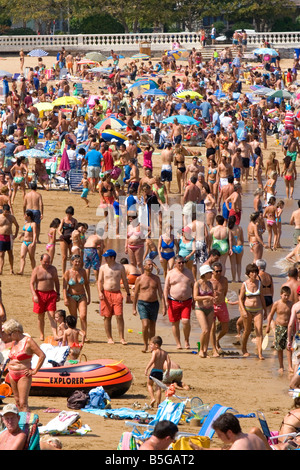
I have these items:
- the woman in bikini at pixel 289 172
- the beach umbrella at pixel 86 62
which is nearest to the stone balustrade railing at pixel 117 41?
the beach umbrella at pixel 86 62

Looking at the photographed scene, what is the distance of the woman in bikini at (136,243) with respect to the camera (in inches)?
654

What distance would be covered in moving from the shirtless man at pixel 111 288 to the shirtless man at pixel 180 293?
621 mm

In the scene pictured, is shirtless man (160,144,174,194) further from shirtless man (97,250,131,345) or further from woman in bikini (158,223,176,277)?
shirtless man (97,250,131,345)

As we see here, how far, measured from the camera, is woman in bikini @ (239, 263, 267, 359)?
43.8 ft

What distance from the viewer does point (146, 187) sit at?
18219 millimetres

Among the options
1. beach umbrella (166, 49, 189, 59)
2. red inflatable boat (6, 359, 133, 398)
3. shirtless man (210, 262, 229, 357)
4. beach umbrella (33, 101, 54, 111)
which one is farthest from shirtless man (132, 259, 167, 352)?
beach umbrella (166, 49, 189, 59)

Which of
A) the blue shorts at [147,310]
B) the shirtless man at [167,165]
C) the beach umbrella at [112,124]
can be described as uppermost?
the beach umbrella at [112,124]

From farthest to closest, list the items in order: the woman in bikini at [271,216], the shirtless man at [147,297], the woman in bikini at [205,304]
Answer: the woman in bikini at [271,216] → the shirtless man at [147,297] → the woman in bikini at [205,304]

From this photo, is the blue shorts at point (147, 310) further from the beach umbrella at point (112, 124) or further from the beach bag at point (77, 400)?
the beach umbrella at point (112, 124)

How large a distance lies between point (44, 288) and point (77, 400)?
3108 mm

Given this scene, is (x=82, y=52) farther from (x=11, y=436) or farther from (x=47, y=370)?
(x=11, y=436)

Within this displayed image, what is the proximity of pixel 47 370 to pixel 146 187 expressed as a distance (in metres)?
7.33
